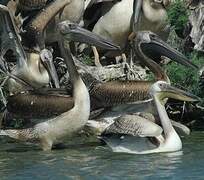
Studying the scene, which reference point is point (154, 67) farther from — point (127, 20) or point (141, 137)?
point (127, 20)

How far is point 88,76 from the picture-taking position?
1112 centimetres

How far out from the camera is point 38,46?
11969mm

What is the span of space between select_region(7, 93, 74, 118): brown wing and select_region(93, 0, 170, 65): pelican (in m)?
2.25

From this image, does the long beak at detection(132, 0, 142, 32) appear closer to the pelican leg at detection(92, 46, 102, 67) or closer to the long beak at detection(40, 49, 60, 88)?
the pelican leg at detection(92, 46, 102, 67)

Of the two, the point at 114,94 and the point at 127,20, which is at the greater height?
the point at 127,20

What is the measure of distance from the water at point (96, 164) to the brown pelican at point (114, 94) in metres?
0.54

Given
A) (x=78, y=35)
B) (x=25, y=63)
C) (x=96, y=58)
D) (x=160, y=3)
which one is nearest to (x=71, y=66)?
(x=78, y=35)

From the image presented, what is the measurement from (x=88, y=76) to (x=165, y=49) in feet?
3.67

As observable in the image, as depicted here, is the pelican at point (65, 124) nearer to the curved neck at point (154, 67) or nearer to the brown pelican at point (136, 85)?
the brown pelican at point (136, 85)

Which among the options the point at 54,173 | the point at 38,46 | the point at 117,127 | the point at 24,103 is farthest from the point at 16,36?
the point at 54,173

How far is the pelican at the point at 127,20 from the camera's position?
12477 mm

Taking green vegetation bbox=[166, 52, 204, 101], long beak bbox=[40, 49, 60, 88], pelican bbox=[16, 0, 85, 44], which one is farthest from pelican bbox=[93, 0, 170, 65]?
green vegetation bbox=[166, 52, 204, 101]

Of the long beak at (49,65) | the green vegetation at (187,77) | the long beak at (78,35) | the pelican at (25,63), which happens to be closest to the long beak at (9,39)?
the pelican at (25,63)

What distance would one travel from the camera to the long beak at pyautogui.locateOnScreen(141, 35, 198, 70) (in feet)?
36.4
